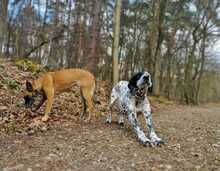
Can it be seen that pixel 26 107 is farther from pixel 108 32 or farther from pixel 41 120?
pixel 108 32

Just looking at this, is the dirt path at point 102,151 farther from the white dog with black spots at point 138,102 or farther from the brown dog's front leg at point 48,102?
the brown dog's front leg at point 48,102

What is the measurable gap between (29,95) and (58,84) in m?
0.76

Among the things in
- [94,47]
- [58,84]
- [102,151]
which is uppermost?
[94,47]

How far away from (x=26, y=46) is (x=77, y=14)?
6.41 metres

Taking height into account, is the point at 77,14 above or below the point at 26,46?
above

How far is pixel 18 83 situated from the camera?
1100 centimetres

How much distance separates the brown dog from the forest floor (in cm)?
47

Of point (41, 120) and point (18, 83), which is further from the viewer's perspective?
point (18, 83)

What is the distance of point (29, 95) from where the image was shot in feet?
27.5

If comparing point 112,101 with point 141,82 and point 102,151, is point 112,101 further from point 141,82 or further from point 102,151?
point 102,151

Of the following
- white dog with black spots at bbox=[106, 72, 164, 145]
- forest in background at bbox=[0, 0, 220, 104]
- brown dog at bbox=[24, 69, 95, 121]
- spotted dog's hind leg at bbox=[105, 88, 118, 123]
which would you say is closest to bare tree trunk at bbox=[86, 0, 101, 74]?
brown dog at bbox=[24, 69, 95, 121]

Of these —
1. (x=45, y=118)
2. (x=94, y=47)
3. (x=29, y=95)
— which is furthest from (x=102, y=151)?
(x=94, y=47)

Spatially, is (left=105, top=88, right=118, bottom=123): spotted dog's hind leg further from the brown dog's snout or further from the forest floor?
the brown dog's snout

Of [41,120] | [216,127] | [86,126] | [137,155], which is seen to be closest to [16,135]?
[41,120]
